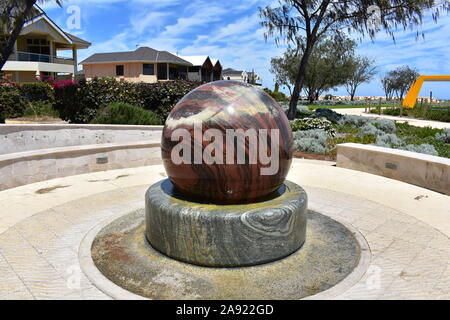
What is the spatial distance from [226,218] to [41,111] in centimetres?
1506

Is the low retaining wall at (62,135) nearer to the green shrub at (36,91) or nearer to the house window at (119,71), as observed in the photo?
the green shrub at (36,91)

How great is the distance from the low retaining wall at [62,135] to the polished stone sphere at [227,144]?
7.67 m

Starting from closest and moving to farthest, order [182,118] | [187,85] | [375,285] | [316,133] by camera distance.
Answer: [375,285] → [182,118] → [316,133] → [187,85]

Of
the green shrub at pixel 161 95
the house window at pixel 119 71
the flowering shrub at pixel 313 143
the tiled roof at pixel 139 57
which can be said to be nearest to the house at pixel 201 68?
the tiled roof at pixel 139 57

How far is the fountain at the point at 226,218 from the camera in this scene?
370 cm

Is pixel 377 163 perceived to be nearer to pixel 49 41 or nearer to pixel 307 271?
pixel 307 271

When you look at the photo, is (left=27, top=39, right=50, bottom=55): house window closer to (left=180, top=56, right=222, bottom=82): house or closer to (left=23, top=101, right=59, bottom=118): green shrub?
Result: (left=180, top=56, right=222, bottom=82): house

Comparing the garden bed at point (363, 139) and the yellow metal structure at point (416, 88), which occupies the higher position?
the yellow metal structure at point (416, 88)

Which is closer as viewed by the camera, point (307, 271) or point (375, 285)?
point (375, 285)

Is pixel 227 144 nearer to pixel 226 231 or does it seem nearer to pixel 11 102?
pixel 226 231

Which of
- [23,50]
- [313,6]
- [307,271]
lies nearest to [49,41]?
[23,50]

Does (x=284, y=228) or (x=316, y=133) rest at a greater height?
(x=316, y=133)

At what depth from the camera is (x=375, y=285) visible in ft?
11.6
